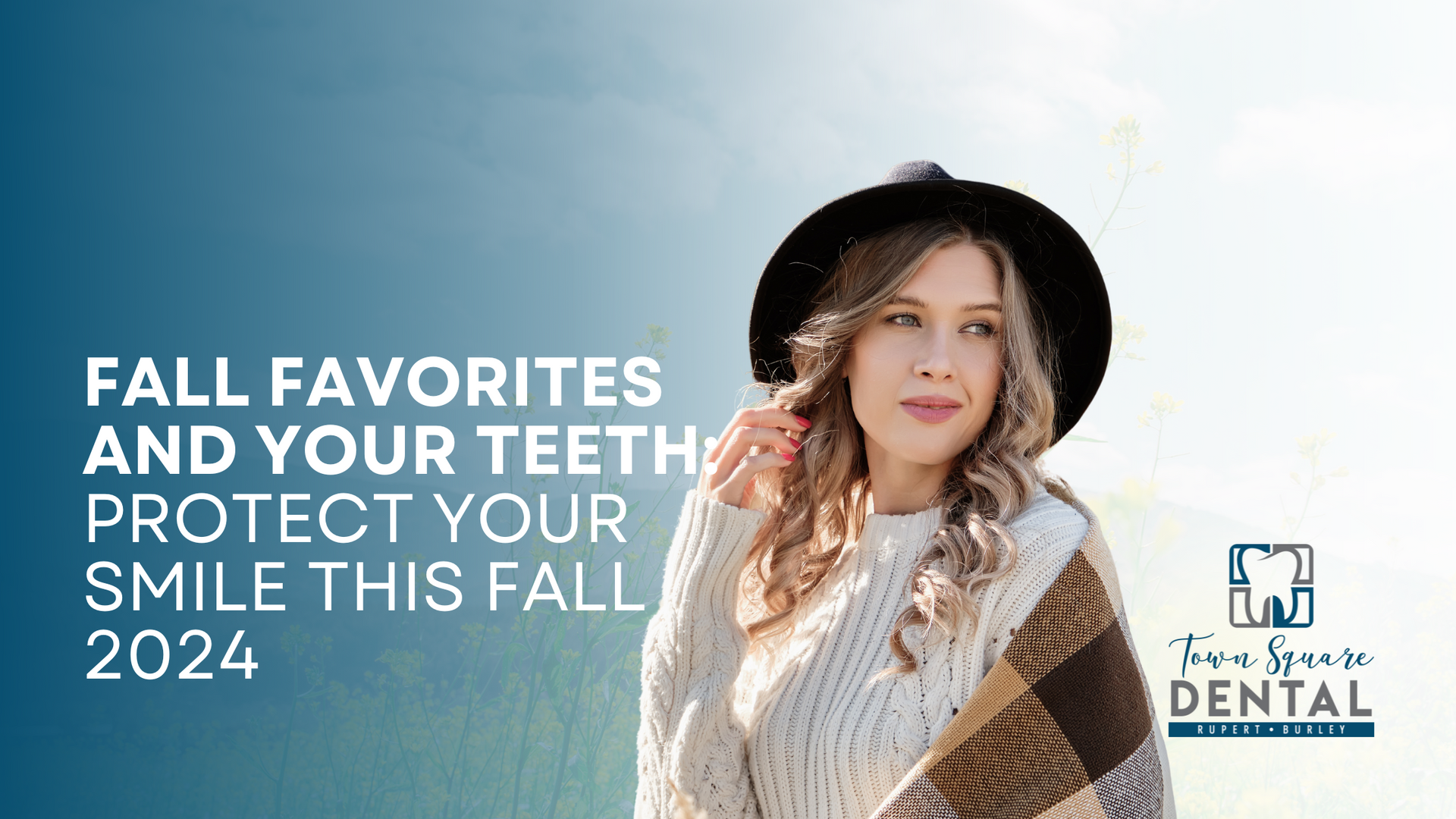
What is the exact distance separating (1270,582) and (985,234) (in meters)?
1.40

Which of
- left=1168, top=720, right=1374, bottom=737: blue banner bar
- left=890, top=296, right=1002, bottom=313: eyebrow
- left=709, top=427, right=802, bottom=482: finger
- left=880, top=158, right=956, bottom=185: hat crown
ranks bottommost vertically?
left=1168, top=720, right=1374, bottom=737: blue banner bar

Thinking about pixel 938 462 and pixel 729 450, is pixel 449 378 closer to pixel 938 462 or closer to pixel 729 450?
pixel 729 450

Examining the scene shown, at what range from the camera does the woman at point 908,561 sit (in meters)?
1.38

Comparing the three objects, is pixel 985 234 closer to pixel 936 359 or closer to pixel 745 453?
pixel 936 359

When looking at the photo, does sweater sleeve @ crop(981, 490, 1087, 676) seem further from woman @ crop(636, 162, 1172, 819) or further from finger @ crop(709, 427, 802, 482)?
finger @ crop(709, 427, 802, 482)

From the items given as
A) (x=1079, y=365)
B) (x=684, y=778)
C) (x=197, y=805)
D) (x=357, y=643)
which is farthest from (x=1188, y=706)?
(x=197, y=805)

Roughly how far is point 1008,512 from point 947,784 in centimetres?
42

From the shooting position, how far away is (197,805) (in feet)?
9.21

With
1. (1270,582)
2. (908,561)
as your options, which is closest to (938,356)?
(908,561)

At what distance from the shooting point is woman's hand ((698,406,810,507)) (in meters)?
1.73

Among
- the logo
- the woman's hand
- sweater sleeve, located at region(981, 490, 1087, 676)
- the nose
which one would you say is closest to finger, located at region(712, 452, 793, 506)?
the woman's hand

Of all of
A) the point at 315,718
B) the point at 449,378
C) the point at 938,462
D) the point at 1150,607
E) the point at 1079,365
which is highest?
the point at 449,378

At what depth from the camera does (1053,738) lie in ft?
4.45

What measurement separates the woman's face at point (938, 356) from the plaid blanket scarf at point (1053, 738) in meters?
0.32
